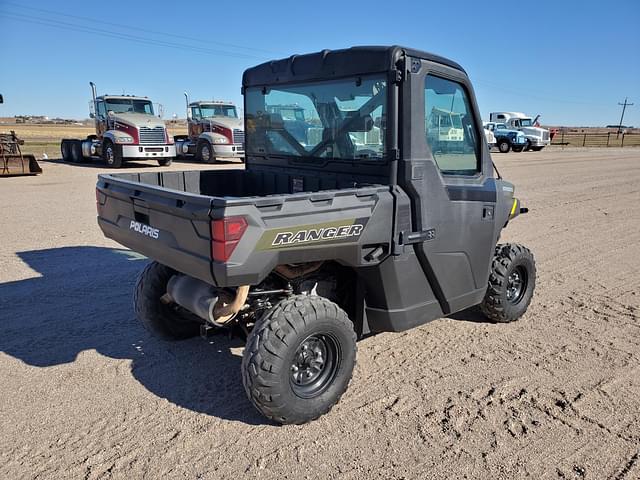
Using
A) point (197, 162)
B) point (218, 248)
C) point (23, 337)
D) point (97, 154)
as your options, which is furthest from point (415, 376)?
point (197, 162)

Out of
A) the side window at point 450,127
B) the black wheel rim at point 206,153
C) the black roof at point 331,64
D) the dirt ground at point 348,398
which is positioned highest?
the black roof at point 331,64

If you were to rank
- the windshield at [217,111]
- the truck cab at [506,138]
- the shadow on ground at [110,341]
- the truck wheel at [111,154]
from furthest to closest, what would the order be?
1. the truck cab at [506,138]
2. the windshield at [217,111]
3. the truck wheel at [111,154]
4. the shadow on ground at [110,341]

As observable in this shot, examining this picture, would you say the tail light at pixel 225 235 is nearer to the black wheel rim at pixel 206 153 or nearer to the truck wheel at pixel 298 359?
the truck wheel at pixel 298 359

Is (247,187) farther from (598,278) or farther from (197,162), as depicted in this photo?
(197,162)

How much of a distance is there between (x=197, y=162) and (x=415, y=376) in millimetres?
20423

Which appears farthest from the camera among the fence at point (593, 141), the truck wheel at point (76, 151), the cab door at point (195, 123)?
the fence at point (593, 141)

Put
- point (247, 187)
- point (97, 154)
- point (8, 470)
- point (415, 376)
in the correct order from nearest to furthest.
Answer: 1. point (8, 470)
2. point (415, 376)
3. point (247, 187)
4. point (97, 154)

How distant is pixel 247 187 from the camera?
4930 mm

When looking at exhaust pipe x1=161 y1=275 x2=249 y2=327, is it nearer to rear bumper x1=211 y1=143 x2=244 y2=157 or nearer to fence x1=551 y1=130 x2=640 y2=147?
rear bumper x1=211 y1=143 x2=244 y2=157

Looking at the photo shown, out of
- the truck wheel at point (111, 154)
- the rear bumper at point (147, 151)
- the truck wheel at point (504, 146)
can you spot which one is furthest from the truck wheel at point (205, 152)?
the truck wheel at point (504, 146)

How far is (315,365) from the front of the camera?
3418 millimetres

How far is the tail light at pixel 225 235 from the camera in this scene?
2.74 metres

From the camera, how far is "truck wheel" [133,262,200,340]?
4.15 meters

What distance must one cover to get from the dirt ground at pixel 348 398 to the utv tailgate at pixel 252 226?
37.2 inches
